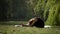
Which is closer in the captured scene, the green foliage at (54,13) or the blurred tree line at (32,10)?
the green foliage at (54,13)

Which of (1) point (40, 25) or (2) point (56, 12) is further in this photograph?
(1) point (40, 25)

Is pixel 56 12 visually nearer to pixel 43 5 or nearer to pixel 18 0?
pixel 43 5

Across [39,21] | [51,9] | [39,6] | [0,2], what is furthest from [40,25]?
[0,2]

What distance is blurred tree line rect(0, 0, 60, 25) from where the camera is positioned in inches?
754

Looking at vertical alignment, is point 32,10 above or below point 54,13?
below

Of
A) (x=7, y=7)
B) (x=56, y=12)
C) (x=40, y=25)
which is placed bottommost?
(x=7, y=7)

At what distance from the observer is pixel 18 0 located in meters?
60.6

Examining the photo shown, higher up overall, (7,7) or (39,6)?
(39,6)

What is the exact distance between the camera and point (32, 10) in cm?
5112

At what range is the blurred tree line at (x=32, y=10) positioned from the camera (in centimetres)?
1914

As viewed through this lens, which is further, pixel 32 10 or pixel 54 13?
pixel 32 10

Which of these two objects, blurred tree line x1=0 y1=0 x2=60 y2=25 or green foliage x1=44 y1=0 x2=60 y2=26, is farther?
blurred tree line x1=0 y1=0 x2=60 y2=25

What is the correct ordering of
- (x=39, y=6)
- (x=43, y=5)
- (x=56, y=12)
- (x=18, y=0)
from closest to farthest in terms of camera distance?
(x=56, y=12)
(x=43, y=5)
(x=39, y=6)
(x=18, y=0)

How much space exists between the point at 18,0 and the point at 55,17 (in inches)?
1655
